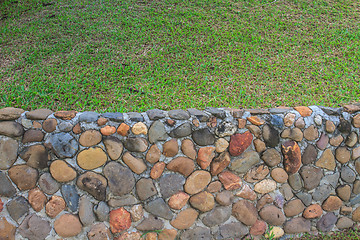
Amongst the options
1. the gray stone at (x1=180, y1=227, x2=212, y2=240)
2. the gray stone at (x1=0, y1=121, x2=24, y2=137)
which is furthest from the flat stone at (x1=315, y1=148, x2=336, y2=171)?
the gray stone at (x1=0, y1=121, x2=24, y2=137)

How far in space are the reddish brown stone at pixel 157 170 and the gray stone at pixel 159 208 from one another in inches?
6.9

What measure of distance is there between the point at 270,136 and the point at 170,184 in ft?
2.85

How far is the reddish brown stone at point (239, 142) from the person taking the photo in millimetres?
2520

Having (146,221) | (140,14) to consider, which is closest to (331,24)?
(140,14)

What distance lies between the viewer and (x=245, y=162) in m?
2.56

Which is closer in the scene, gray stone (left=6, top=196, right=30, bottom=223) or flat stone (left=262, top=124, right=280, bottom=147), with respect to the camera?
gray stone (left=6, top=196, right=30, bottom=223)

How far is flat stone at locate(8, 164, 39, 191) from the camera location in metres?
2.20

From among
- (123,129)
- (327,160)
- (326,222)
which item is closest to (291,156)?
(327,160)

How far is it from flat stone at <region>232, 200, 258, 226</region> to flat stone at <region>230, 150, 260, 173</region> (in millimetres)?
256

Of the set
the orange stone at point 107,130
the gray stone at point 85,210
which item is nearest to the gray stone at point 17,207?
the gray stone at point 85,210

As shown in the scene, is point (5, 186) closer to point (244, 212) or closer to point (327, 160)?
point (244, 212)

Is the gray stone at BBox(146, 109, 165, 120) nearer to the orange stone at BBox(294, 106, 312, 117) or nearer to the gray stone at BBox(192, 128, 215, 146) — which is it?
the gray stone at BBox(192, 128, 215, 146)

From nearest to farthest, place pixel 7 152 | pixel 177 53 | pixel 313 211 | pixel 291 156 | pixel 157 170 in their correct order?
pixel 7 152 < pixel 157 170 < pixel 291 156 < pixel 313 211 < pixel 177 53

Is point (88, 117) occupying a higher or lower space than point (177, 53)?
higher
